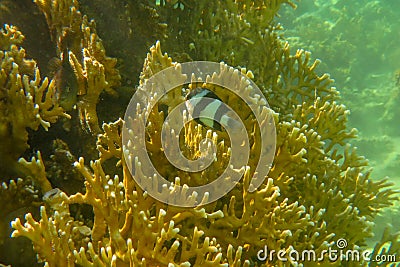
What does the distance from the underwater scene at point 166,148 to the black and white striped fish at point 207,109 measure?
0.01m

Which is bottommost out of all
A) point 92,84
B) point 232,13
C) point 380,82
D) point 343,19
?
point 92,84

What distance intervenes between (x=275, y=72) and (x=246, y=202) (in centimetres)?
293

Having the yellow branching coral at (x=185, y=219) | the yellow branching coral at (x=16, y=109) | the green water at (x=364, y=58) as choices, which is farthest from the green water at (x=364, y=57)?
the yellow branching coral at (x=16, y=109)

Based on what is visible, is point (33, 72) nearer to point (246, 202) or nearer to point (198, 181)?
point (198, 181)

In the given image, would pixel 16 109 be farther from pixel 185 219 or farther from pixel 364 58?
pixel 364 58

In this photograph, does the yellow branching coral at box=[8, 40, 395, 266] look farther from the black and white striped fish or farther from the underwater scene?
the black and white striped fish

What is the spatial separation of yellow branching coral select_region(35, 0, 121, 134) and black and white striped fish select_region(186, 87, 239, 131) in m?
1.20

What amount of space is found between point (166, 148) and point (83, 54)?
162 centimetres

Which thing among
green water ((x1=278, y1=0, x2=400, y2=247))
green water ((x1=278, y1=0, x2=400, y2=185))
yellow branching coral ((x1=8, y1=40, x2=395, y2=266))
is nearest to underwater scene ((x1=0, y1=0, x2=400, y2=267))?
yellow branching coral ((x1=8, y1=40, x2=395, y2=266))

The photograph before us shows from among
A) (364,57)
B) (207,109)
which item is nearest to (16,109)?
(207,109)

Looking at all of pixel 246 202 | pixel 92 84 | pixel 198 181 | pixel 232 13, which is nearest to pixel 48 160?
pixel 92 84

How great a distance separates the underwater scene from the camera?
2.41m

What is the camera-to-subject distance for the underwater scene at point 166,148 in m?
2.41

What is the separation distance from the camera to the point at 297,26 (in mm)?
19547
